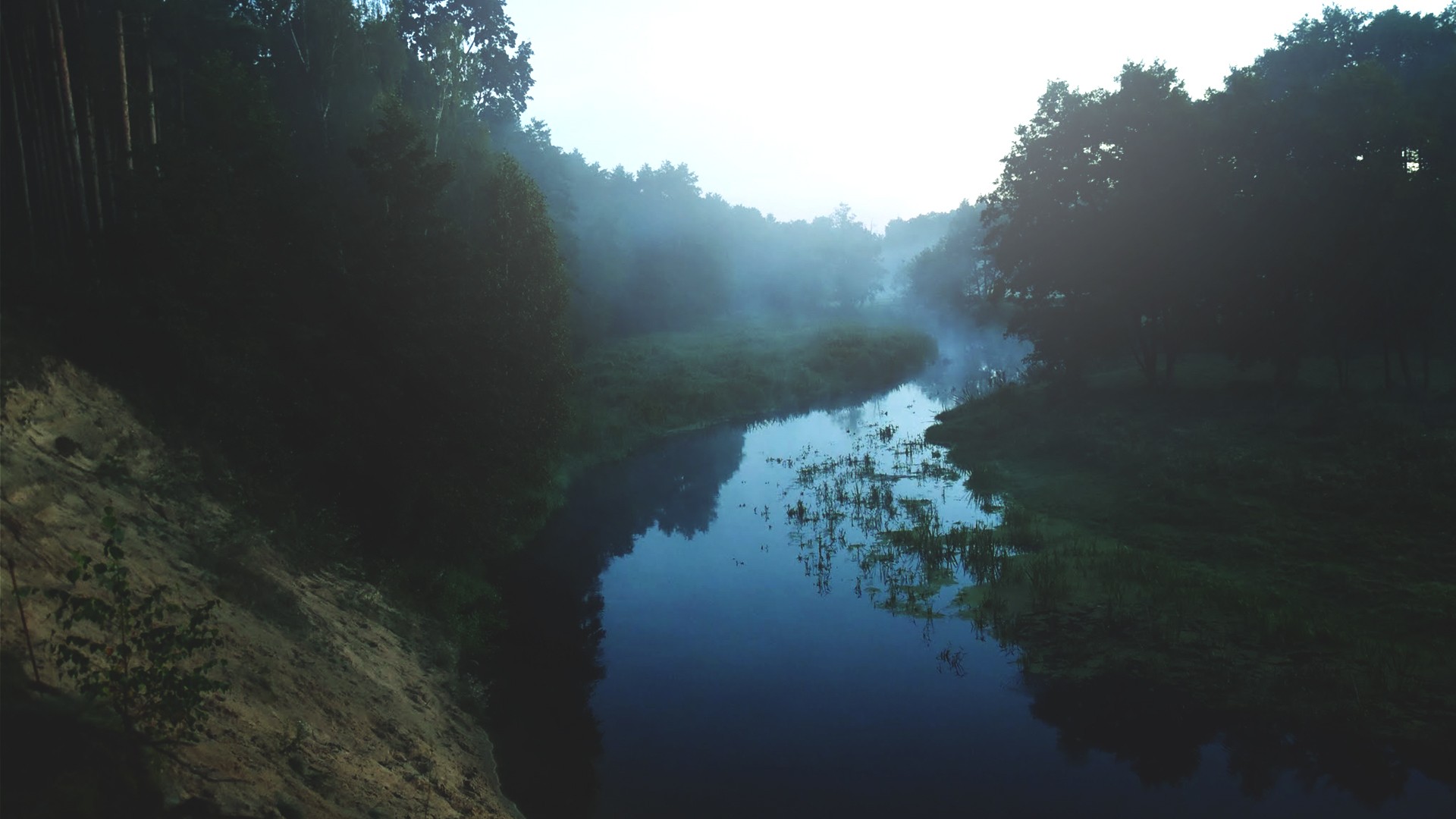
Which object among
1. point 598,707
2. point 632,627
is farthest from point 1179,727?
point 632,627

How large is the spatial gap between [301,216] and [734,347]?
53709 millimetres

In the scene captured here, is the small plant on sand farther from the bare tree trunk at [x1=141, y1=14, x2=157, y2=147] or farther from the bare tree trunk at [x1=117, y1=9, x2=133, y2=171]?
the bare tree trunk at [x1=141, y1=14, x2=157, y2=147]

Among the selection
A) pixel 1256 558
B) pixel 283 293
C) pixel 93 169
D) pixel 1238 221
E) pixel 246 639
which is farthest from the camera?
pixel 1238 221

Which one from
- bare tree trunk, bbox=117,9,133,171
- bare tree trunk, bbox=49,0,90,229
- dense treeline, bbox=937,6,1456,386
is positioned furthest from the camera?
dense treeline, bbox=937,6,1456,386

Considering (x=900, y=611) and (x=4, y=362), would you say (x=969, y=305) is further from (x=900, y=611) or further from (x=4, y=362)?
(x=4, y=362)

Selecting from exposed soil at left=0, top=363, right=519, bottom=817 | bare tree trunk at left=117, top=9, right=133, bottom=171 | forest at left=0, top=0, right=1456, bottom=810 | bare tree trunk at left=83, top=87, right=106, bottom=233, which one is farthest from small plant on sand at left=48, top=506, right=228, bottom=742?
bare tree trunk at left=117, top=9, right=133, bottom=171

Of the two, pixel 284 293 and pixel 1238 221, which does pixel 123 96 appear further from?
pixel 1238 221

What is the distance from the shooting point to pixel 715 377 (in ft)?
190

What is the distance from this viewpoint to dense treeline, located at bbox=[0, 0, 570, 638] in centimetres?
1559

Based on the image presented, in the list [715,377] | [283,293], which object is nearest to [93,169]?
[283,293]

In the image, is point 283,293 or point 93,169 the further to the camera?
point 283,293

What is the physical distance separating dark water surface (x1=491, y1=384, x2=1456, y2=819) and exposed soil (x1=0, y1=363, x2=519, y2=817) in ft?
7.93

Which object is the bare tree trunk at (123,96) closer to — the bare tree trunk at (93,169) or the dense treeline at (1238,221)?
the bare tree trunk at (93,169)

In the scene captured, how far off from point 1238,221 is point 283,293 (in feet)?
125
